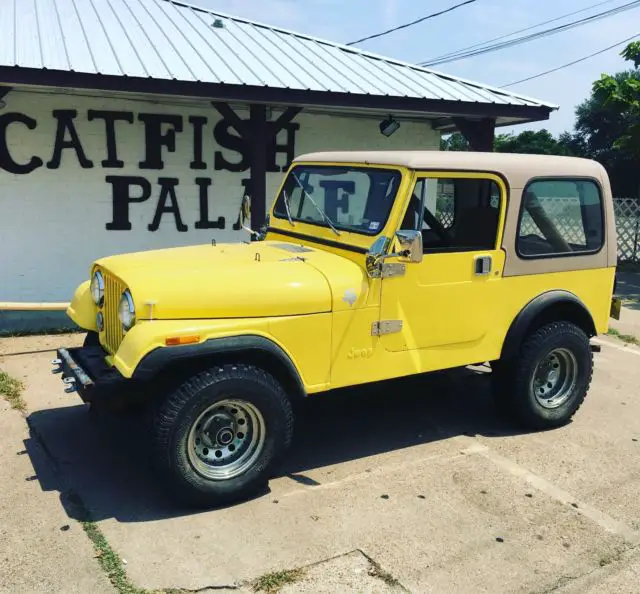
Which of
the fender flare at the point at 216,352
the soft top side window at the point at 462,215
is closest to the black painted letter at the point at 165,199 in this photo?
the soft top side window at the point at 462,215

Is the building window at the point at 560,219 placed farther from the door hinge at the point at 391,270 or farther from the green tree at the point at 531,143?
the green tree at the point at 531,143

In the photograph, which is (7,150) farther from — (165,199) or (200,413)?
(200,413)

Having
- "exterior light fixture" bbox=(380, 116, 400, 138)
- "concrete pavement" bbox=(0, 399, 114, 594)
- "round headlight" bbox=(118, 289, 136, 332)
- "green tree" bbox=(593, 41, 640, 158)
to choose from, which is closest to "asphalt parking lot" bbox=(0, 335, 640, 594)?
"concrete pavement" bbox=(0, 399, 114, 594)

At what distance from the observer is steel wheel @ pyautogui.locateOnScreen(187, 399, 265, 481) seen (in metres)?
3.53

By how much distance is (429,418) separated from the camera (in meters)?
5.03

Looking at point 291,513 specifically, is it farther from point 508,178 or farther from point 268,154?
point 268,154

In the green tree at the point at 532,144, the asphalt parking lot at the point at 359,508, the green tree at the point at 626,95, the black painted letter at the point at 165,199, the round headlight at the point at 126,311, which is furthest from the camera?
the green tree at the point at 532,144

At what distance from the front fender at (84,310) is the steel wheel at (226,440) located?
1208mm

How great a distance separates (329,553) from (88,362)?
1.76 m

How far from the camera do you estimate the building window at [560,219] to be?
4.48 metres

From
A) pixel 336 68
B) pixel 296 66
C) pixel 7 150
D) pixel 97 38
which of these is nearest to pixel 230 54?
pixel 296 66

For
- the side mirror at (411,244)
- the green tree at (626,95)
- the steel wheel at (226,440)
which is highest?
the green tree at (626,95)

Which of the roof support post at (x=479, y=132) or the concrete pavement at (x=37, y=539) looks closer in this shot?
the concrete pavement at (x=37, y=539)

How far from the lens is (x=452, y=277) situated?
415 cm
